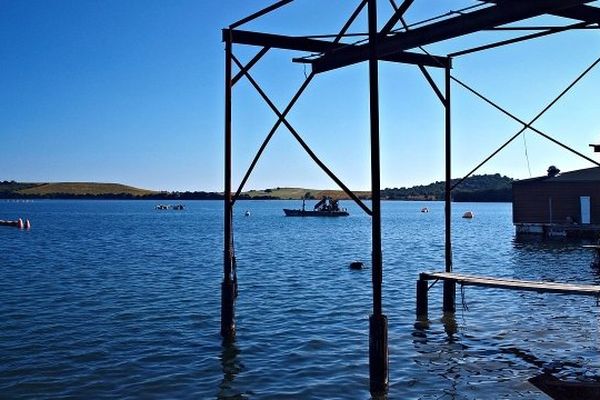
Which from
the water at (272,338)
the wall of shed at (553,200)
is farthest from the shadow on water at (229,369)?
the wall of shed at (553,200)

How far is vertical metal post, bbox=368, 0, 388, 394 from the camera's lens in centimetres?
1173

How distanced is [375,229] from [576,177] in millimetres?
52873

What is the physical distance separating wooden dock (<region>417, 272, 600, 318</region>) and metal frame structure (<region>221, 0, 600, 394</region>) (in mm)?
1429

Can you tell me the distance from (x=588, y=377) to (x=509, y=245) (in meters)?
46.4

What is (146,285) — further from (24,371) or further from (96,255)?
(96,255)

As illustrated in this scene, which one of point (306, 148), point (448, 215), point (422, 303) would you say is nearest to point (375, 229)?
point (306, 148)

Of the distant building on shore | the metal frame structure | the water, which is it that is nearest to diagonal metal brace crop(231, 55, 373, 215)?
the metal frame structure

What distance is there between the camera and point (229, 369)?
583 inches

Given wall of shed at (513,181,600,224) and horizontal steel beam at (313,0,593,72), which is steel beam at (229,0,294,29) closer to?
horizontal steel beam at (313,0,593,72)

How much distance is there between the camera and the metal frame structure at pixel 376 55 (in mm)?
10898

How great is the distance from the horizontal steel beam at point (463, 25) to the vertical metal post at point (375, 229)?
1039 mm

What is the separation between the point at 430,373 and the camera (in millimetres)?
14383

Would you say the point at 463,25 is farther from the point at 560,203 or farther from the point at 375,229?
the point at 560,203

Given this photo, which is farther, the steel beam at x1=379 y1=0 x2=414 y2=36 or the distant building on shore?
the distant building on shore
